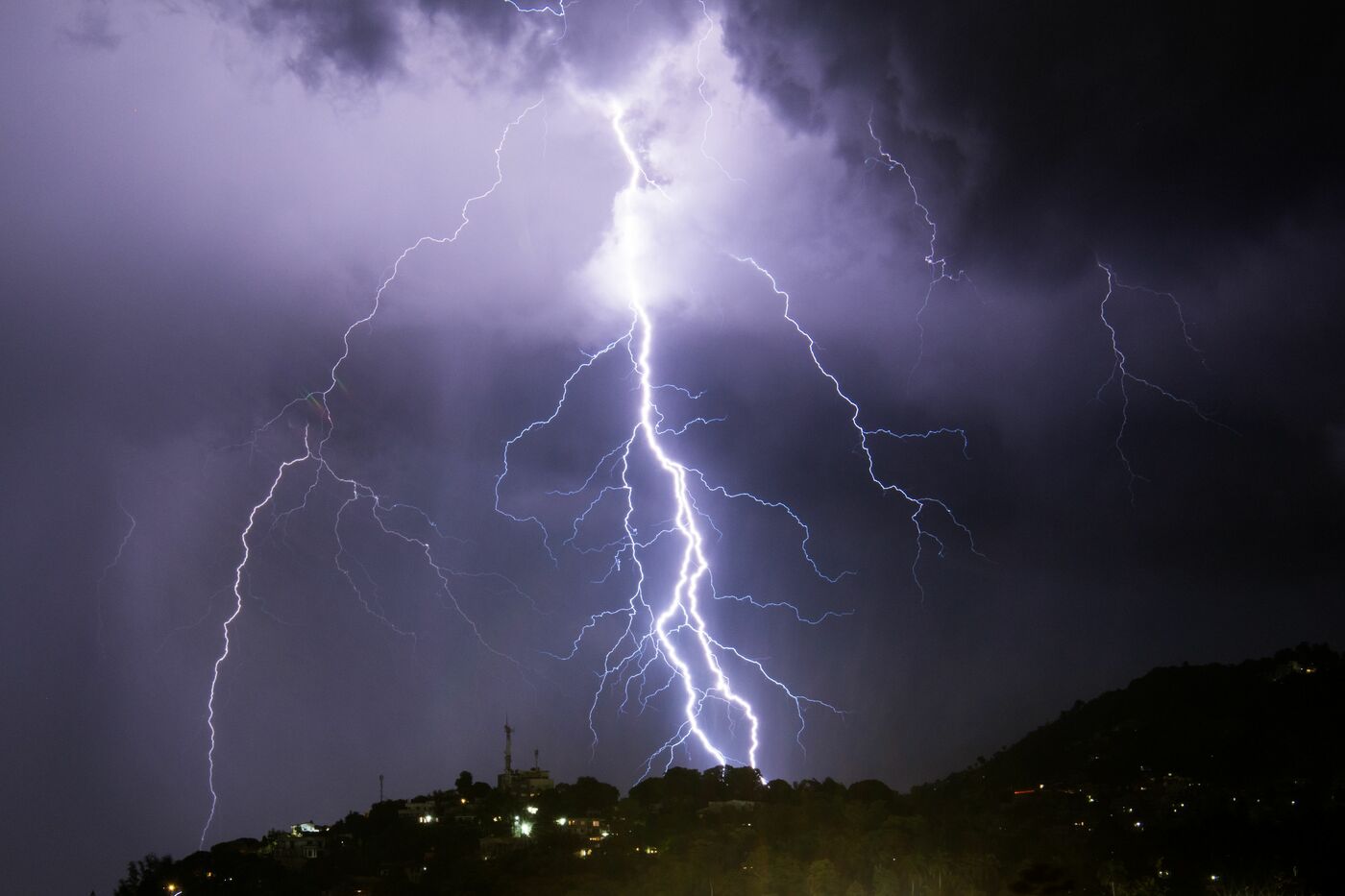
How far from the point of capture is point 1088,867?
23219 millimetres

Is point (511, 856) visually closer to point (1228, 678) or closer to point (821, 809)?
point (821, 809)

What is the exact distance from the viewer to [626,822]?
35.9 m

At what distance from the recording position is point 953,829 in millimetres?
27625

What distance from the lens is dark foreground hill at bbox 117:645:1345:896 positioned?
23172 mm

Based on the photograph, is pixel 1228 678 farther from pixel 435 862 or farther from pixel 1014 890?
pixel 435 862

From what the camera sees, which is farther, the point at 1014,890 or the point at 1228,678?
the point at 1228,678

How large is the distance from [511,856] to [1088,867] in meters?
15.4

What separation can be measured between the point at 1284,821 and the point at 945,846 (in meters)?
6.80

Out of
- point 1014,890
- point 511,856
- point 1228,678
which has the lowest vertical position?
point 1014,890

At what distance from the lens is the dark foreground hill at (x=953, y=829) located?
76.0ft

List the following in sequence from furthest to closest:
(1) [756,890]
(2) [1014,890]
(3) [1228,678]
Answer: (3) [1228,678]
(1) [756,890]
(2) [1014,890]

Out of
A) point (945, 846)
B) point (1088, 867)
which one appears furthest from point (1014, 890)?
point (945, 846)

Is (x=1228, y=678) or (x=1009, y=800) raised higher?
(x=1228, y=678)

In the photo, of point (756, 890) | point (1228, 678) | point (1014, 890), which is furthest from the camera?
point (1228, 678)
